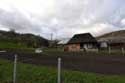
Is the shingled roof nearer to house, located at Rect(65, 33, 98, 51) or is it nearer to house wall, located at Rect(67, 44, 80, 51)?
house, located at Rect(65, 33, 98, 51)

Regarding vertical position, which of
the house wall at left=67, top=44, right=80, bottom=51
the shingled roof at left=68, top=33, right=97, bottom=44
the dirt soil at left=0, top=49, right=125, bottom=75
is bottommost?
the dirt soil at left=0, top=49, right=125, bottom=75

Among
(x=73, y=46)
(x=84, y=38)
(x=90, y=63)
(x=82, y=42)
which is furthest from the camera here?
(x=73, y=46)

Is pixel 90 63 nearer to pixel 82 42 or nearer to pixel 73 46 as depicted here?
pixel 82 42

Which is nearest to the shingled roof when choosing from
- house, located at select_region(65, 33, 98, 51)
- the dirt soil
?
house, located at select_region(65, 33, 98, 51)

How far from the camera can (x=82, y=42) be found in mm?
68625

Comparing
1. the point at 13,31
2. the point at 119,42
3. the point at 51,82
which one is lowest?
the point at 51,82

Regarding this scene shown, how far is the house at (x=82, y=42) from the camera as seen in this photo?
66500 millimetres

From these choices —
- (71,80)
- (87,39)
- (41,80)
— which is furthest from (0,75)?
(87,39)

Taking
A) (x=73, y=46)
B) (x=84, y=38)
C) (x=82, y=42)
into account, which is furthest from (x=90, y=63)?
(x=73, y=46)

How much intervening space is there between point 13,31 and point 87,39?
5746 cm

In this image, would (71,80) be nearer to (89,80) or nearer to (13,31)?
(89,80)

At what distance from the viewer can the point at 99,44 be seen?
7188 cm

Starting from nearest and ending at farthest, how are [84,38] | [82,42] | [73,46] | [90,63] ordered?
[90,63] → [82,42] → [84,38] → [73,46]

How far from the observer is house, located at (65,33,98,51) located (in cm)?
6650
